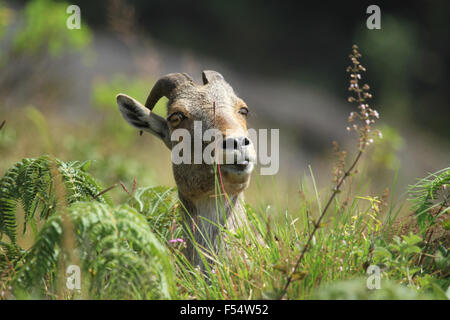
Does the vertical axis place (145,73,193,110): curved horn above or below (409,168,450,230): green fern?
→ above

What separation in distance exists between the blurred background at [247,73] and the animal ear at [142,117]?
9.85 feet

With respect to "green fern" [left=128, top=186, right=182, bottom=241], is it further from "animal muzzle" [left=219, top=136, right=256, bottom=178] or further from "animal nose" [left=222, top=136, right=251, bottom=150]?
"animal nose" [left=222, top=136, right=251, bottom=150]

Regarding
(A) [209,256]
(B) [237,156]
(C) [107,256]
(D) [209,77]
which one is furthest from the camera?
(D) [209,77]

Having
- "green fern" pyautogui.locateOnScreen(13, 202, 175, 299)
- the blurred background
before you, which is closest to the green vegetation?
"green fern" pyautogui.locateOnScreen(13, 202, 175, 299)

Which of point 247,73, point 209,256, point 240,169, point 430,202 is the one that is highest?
point 247,73

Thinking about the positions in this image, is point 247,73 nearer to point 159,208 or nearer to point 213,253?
point 159,208

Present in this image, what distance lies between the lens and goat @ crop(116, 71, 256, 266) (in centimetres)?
402

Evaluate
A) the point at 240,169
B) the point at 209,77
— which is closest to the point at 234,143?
the point at 240,169

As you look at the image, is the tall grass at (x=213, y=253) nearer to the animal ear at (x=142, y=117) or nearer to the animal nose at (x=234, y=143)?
the animal nose at (x=234, y=143)

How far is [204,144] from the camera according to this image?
14.3 feet

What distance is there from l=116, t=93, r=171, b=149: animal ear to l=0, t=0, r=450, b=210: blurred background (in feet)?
9.85

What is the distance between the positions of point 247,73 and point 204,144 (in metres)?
17.1
